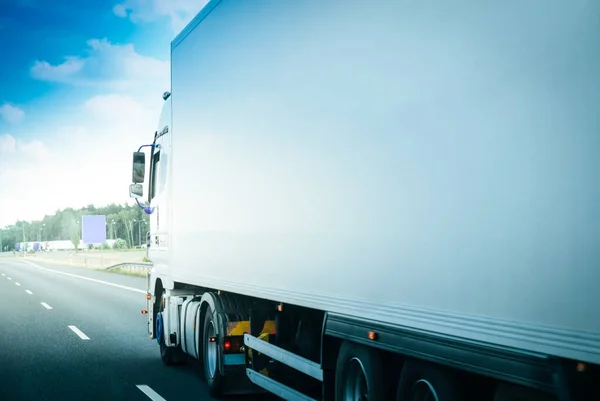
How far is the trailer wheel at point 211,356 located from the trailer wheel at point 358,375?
3215 millimetres

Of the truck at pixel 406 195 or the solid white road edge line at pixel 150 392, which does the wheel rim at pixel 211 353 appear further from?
the solid white road edge line at pixel 150 392

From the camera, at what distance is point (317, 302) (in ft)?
18.3

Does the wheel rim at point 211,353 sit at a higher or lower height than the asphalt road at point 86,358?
higher

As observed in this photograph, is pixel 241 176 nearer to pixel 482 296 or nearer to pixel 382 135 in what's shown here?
pixel 382 135

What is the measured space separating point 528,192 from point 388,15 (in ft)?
5.42

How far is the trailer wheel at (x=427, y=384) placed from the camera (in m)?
4.14

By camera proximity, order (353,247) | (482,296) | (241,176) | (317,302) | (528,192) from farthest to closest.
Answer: (241,176)
(317,302)
(353,247)
(482,296)
(528,192)

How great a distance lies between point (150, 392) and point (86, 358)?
3.23m

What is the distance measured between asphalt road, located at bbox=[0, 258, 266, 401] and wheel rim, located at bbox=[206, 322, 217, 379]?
296 millimetres

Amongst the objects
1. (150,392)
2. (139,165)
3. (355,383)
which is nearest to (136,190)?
(139,165)

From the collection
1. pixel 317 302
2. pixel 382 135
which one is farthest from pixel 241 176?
pixel 382 135

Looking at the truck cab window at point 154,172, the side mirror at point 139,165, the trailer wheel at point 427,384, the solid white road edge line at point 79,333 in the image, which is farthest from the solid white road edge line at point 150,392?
the solid white road edge line at point 79,333

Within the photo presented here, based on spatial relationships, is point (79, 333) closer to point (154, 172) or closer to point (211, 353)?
point (154, 172)

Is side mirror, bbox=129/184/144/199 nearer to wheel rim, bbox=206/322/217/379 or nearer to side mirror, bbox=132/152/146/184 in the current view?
side mirror, bbox=132/152/146/184
